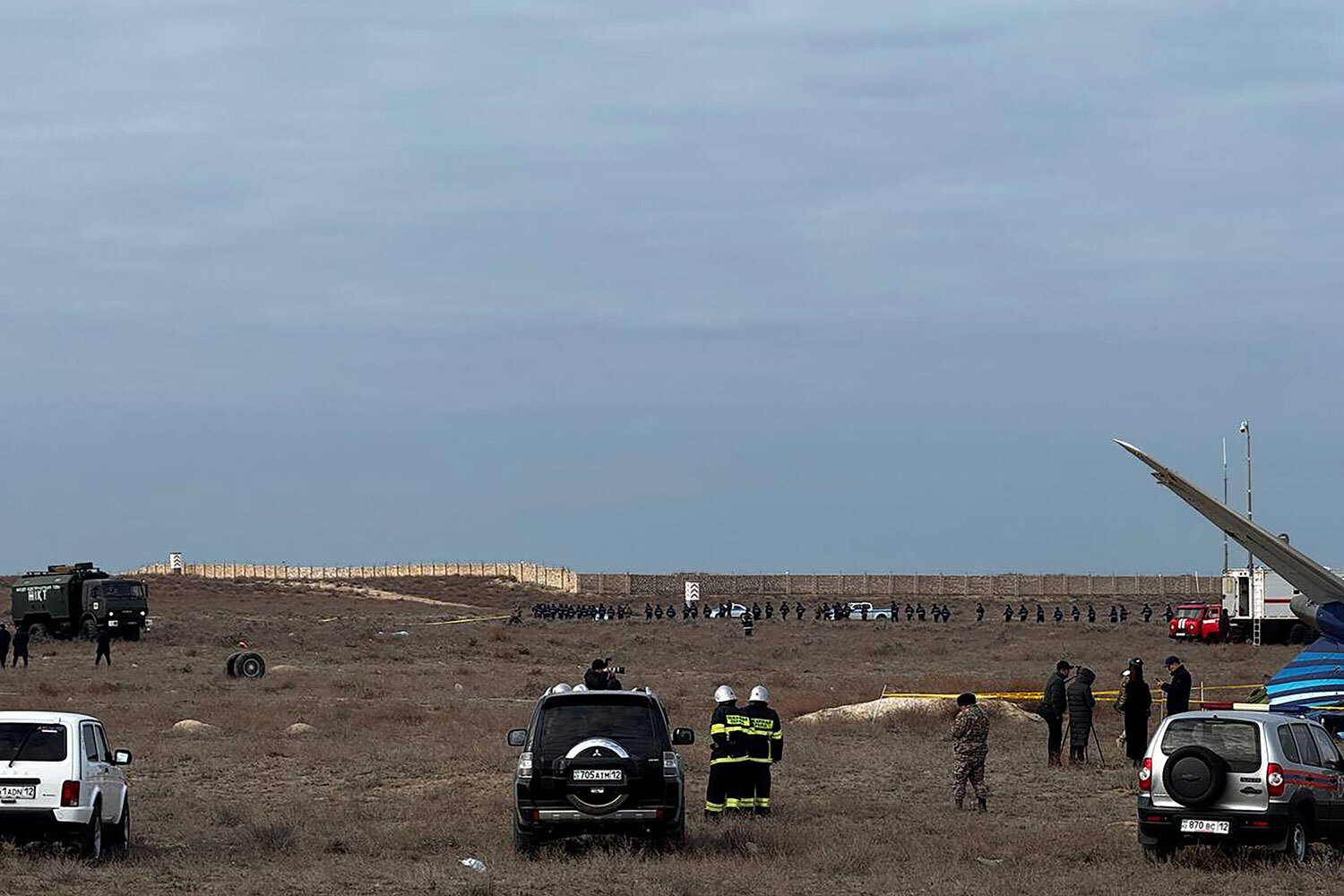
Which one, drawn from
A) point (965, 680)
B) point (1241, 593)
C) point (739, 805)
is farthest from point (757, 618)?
point (739, 805)

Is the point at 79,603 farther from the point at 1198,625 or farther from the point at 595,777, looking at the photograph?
the point at 595,777

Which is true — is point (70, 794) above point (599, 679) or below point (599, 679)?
below

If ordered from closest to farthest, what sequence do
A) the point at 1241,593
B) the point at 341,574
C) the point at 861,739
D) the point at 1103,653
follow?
the point at 861,739 < the point at 1103,653 < the point at 1241,593 < the point at 341,574

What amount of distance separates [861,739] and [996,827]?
10911 millimetres

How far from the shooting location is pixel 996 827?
19.7 m

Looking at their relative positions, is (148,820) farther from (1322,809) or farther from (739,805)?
(1322,809)

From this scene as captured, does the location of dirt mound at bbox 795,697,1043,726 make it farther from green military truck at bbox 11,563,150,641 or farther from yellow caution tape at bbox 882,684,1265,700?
green military truck at bbox 11,563,150,641

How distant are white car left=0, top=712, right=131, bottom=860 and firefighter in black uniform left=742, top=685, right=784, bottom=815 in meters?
6.90

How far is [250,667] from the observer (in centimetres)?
4641

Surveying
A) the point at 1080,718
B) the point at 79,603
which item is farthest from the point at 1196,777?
the point at 79,603

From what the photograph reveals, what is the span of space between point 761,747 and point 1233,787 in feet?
18.4

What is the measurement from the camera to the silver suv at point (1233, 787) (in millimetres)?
Result: 15867

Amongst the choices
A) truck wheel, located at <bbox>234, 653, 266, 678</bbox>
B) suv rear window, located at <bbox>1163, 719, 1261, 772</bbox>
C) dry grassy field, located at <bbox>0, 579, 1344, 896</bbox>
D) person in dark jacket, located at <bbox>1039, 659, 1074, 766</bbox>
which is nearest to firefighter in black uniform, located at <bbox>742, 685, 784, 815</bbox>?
dry grassy field, located at <bbox>0, 579, 1344, 896</bbox>

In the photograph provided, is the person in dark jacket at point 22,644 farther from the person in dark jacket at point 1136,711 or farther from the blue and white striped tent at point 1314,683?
the blue and white striped tent at point 1314,683
